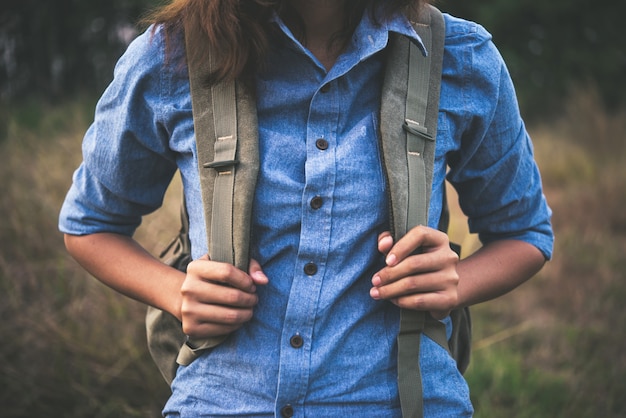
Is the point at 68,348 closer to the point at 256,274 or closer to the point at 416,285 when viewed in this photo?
the point at 256,274

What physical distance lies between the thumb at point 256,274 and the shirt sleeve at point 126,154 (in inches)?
13.8

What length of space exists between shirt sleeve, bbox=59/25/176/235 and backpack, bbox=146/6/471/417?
0.36ft

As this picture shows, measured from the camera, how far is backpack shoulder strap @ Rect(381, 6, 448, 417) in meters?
1.17

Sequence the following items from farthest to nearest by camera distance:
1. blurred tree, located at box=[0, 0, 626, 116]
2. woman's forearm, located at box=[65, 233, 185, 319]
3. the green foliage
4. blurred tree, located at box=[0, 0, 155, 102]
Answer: blurred tree, located at box=[0, 0, 626, 116], blurred tree, located at box=[0, 0, 155, 102], the green foliage, woman's forearm, located at box=[65, 233, 185, 319]

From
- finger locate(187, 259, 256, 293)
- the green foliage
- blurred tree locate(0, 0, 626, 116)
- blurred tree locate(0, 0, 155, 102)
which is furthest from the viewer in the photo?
blurred tree locate(0, 0, 626, 116)

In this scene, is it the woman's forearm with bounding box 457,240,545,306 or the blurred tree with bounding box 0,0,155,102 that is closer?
the woman's forearm with bounding box 457,240,545,306

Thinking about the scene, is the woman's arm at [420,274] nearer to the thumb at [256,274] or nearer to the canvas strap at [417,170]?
the canvas strap at [417,170]

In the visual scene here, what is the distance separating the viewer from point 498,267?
1.45m

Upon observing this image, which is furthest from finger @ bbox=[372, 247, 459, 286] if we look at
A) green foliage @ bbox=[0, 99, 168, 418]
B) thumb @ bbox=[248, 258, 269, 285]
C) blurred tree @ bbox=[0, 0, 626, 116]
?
blurred tree @ bbox=[0, 0, 626, 116]

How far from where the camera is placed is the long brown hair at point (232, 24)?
1204 millimetres

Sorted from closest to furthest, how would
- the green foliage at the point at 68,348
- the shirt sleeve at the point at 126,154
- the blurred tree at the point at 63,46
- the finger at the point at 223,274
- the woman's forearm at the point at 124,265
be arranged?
1. the finger at the point at 223,274
2. the shirt sleeve at the point at 126,154
3. the woman's forearm at the point at 124,265
4. the green foliage at the point at 68,348
5. the blurred tree at the point at 63,46

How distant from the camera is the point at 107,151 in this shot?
1316 millimetres

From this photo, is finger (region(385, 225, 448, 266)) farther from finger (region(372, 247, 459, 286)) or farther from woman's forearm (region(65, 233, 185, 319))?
woman's forearm (region(65, 233, 185, 319))

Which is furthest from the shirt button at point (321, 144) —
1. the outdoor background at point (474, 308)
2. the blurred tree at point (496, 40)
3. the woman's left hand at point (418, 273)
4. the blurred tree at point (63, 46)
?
the blurred tree at point (63, 46)
